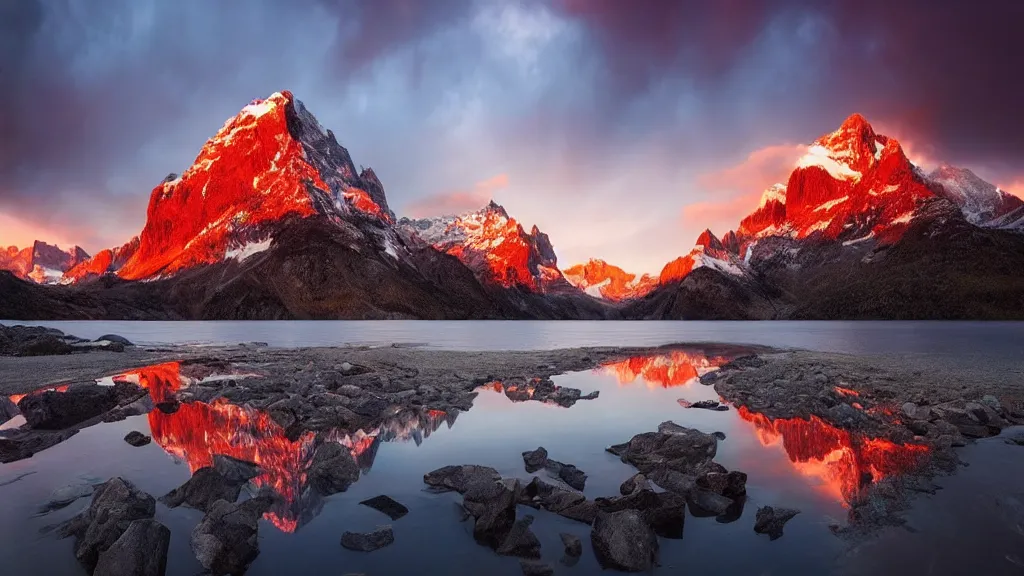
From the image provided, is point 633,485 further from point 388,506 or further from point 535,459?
point 388,506

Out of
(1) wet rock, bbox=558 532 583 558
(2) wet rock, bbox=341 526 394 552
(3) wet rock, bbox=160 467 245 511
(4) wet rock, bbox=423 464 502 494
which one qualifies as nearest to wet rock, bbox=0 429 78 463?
(3) wet rock, bbox=160 467 245 511

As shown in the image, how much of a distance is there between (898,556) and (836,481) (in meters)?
3.95

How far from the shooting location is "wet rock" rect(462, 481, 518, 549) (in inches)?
349

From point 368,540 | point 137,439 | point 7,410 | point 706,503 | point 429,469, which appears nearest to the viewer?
point 368,540

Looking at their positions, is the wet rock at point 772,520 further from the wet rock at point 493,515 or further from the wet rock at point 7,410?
the wet rock at point 7,410

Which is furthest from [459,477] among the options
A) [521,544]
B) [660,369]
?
[660,369]

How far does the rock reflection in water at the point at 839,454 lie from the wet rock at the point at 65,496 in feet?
51.1

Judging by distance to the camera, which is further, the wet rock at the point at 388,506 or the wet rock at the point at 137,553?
the wet rock at the point at 388,506

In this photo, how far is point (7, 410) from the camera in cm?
1775

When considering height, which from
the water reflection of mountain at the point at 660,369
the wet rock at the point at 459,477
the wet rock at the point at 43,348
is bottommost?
the wet rock at the point at 459,477

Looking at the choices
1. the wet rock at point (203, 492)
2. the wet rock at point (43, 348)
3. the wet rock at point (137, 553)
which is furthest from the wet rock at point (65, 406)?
the wet rock at point (43, 348)

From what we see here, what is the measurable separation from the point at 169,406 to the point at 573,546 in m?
17.7

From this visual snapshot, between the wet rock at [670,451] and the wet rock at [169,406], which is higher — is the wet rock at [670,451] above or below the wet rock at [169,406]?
below

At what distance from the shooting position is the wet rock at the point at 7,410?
669 inches
